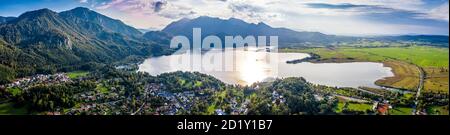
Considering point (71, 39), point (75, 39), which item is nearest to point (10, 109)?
point (71, 39)

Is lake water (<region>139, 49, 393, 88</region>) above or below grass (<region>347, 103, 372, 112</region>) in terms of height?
above

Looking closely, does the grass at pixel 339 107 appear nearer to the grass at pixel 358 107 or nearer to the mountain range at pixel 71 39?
the grass at pixel 358 107

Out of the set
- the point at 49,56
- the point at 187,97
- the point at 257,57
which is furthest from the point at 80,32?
the point at 187,97

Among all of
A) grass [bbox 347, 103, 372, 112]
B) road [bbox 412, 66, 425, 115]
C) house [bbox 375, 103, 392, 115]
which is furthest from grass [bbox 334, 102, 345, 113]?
road [bbox 412, 66, 425, 115]

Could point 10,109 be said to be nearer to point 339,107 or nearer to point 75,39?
point 339,107

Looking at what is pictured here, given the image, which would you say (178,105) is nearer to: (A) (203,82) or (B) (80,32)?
(A) (203,82)

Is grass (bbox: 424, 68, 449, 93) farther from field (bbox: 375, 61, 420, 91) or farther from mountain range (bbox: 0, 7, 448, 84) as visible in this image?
mountain range (bbox: 0, 7, 448, 84)
